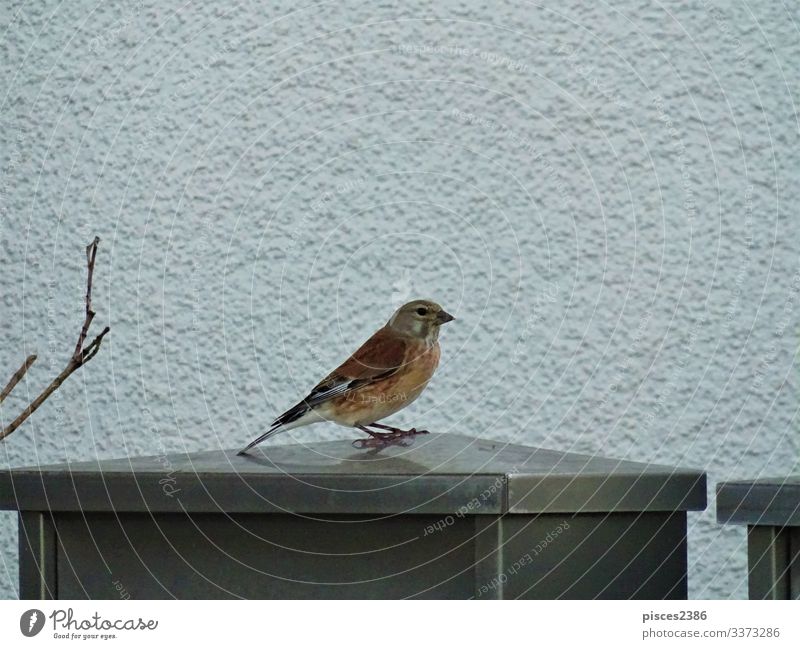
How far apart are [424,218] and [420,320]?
1.37 feet

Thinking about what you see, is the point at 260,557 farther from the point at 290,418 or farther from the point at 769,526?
the point at 769,526

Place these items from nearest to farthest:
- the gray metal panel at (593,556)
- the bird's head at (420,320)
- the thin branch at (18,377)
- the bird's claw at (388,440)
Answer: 1. the thin branch at (18,377)
2. the gray metal panel at (593,556)
3. the bird's claw at (388,440)
4. the bird's head at (420,320)

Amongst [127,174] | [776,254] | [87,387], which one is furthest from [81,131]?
[776,254]

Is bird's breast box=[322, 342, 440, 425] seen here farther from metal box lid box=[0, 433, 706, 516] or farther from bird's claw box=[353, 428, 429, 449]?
metal box lid box=[0, 433, 706, 516]

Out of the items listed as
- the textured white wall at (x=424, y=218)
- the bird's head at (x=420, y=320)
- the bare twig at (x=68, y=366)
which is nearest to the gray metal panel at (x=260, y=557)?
the bare twig at (x=68, y=366)

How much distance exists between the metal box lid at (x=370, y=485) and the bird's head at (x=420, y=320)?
0.92 ft

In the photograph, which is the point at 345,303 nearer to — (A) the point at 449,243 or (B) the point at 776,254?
(A) the point at 449,243

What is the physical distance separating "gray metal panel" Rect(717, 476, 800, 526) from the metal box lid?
5 cm

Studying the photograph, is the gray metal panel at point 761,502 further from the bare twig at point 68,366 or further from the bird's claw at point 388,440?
the bare twig at point 68,366

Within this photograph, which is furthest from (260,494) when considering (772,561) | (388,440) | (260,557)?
(772,561)

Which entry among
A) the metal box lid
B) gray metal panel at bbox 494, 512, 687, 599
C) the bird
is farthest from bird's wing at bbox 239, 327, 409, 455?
gray metal panel at bbox 494, 512, 687, 599

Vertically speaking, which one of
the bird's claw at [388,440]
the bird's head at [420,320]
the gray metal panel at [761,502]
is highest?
the bird's head at [420,320]

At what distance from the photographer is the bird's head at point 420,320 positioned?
1332 millimetres

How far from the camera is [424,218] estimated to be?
1.72m
